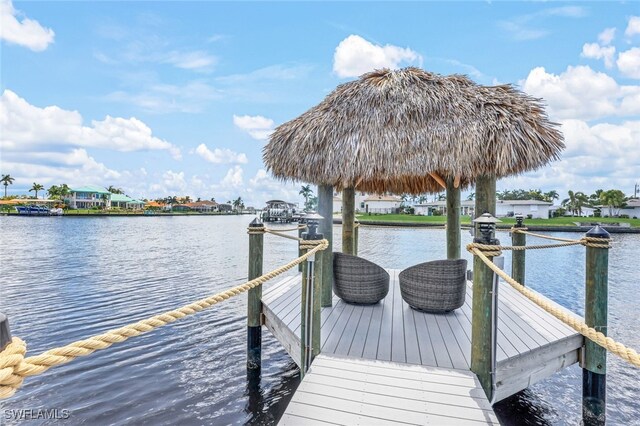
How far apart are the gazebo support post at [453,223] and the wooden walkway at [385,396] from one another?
160 inches

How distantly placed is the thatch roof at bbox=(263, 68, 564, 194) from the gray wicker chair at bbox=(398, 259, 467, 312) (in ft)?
4.14

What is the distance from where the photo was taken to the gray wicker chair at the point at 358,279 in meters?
4.93

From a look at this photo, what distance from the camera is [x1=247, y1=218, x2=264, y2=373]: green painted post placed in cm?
497

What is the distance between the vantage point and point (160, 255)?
57.1 feet

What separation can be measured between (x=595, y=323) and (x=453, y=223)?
3.49 metres

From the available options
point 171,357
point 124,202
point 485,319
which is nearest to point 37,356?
point 485,319

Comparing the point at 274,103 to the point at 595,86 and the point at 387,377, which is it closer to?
the point at 387,377

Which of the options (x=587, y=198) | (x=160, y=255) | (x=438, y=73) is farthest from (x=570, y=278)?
(x=587, y=198)

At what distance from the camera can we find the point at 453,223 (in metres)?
6.93

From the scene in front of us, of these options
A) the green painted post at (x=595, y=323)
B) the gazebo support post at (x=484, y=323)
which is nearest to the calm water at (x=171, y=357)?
the green painted post at (x=595, y=323)

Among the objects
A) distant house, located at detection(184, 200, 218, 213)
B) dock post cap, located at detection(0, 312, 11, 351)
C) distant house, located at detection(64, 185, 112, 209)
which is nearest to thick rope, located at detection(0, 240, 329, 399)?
dock post cap, located at detection(0, 312, 11, 351)

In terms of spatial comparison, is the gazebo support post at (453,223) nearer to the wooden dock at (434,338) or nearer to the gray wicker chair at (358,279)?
the wooden dock at (434,338)

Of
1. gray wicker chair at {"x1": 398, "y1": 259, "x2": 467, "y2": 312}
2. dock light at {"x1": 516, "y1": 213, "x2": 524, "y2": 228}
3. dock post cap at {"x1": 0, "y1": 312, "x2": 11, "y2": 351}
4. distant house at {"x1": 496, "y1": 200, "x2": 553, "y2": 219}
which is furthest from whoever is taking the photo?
distant house at {"x1": 496, "y1": 200, "x2": 553, "y2": 219}

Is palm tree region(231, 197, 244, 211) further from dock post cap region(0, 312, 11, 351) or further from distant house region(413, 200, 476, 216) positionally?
dock post cap region(0, 312, 11, 351)
